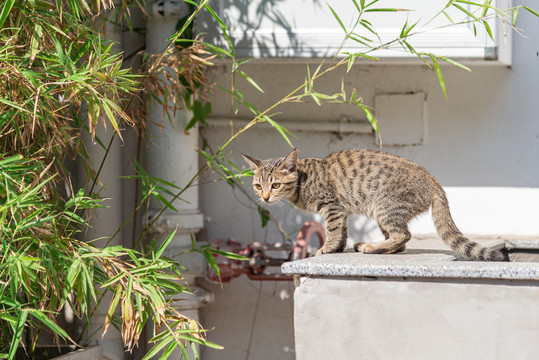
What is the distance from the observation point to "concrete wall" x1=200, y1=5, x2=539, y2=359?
12.8 feet

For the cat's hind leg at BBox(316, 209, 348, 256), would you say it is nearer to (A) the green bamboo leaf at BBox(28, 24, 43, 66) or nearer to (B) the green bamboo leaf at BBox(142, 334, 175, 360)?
(B) the green bamboo leaf at BBox(142, 334, 175, 360)

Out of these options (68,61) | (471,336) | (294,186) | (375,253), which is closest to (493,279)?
(471,336)

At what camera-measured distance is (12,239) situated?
2.39 meters

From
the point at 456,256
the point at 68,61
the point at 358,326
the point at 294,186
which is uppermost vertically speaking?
the point at 68,61

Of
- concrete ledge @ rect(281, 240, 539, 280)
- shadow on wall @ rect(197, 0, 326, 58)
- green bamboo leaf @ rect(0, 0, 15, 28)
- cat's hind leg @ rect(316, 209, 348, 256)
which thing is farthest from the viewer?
shadow on wall @ rect(197, 0, 326, 58)

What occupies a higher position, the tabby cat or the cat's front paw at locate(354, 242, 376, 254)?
the tabby cat

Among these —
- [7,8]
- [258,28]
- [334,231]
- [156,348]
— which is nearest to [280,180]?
[334,231]

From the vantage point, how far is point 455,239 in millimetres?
2877

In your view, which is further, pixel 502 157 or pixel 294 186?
pixel 502 157

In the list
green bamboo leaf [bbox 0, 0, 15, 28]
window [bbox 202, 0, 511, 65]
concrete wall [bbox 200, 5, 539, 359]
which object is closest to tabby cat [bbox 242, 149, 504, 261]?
window [bbox 202, 0, 511, 65]

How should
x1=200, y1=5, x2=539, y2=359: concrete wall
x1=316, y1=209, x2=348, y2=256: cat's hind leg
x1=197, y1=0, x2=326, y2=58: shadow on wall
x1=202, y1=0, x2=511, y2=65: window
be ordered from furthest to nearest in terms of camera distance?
x1=200, y1=5, x2=539, y2=359: concrete wall → x1=197, y1=0, x2=326, y2=58: shadow on wall → x1=202, y1=0, x2=511, y2=65: window → x1=316, y1=209, x2=348, y2=256: cat's hind leg

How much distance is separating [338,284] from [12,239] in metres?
1.13

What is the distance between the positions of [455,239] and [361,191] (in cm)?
48

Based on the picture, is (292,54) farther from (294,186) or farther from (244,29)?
(294,186)
